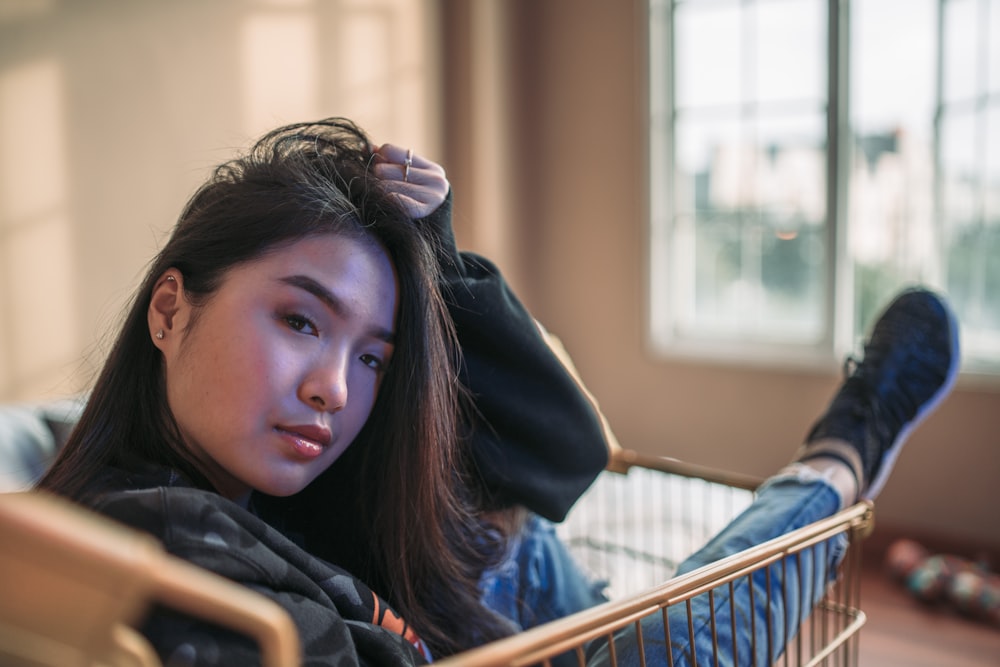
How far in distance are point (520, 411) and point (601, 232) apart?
247 centimetres

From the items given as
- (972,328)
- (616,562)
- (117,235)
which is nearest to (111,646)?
(616,562)

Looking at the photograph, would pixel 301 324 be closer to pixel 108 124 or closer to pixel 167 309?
pixel 167 309

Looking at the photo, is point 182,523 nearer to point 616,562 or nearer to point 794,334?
point 616,562

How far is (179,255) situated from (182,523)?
34cm

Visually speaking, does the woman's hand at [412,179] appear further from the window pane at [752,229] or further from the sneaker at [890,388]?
the window pane at [752,229]

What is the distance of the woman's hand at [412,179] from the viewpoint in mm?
Answer: 885

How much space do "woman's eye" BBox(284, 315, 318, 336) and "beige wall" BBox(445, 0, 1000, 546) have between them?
249 cm

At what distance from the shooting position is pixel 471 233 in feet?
11.0

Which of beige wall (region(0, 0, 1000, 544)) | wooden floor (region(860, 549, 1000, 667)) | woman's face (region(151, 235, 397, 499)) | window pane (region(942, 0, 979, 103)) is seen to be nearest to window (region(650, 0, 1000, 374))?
window pane (region(942, 0, 979, 103))

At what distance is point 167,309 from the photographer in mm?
781

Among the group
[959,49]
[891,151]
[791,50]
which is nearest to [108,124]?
[791,50]

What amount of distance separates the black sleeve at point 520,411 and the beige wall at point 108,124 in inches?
39.2

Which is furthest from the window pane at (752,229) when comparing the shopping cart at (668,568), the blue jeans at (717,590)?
the blue jeans at (717,590)

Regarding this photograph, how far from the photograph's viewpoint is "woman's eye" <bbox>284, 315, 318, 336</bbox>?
742 mm
